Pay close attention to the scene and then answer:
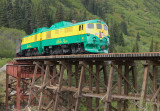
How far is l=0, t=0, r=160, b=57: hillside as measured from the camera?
71125 mm

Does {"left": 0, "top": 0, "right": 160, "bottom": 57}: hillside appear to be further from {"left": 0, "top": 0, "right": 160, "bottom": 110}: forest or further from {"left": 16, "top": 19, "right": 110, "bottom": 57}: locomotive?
{"left": 16, "top": 19, "right": 110, "bottom": 57}: locomotive

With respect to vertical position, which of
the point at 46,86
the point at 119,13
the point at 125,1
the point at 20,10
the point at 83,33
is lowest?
the point at 46,86

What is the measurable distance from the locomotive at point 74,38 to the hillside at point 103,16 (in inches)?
1521

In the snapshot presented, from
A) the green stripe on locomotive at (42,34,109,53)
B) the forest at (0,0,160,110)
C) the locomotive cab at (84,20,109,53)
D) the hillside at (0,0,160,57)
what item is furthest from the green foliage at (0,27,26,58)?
the locomotive cab at (84,20,109,53)

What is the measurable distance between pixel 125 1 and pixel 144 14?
21.5 meters

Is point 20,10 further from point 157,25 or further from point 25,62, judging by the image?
point 157,25

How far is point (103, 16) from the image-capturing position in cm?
12938

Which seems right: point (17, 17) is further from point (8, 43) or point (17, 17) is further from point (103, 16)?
point (103, 16)

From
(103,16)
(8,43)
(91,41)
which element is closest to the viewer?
(91,41)

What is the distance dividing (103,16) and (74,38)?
114060 millimetres

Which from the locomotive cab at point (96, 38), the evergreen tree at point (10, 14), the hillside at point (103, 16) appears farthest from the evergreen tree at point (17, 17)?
the locomotive cab at point (96, 38)

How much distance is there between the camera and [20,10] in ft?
249

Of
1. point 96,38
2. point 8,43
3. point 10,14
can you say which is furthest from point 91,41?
point 10,14

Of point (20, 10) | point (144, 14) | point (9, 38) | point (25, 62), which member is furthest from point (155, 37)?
point (25, 62)
